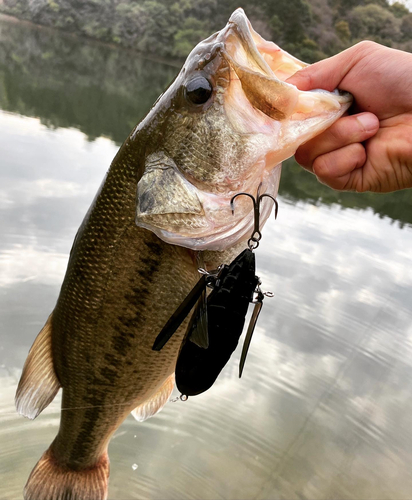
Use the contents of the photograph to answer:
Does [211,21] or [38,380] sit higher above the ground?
[211,21]

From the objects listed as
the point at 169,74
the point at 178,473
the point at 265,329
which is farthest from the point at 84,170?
the point at 169,74

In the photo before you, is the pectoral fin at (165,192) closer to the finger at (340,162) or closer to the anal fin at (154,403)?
the finger at (340,162)

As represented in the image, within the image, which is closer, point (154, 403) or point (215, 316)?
point (215, 316)

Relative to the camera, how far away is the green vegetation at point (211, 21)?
31.2 m

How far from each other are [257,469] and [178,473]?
0.50 metres

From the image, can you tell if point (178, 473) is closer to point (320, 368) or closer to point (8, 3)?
point (320, 368)

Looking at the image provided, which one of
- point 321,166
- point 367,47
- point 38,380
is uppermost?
point 367,47

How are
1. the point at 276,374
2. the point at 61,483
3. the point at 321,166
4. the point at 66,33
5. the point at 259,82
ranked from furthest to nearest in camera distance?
1. the point at 66,33
2. the point at 276,374
3. the point at 61,483
4. the point at 321,166
5. the point at 259,82

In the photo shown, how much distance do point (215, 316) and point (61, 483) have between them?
118cm

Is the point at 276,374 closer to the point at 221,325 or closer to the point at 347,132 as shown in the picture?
the point at 221,325

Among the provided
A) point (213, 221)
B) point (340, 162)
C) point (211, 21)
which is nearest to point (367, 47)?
point (340, 162)

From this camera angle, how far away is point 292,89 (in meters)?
1.16

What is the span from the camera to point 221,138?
122 cm

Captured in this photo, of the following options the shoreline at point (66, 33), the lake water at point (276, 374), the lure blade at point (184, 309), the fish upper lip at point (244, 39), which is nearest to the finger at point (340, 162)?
the fish upper lip at point (244, 39)
